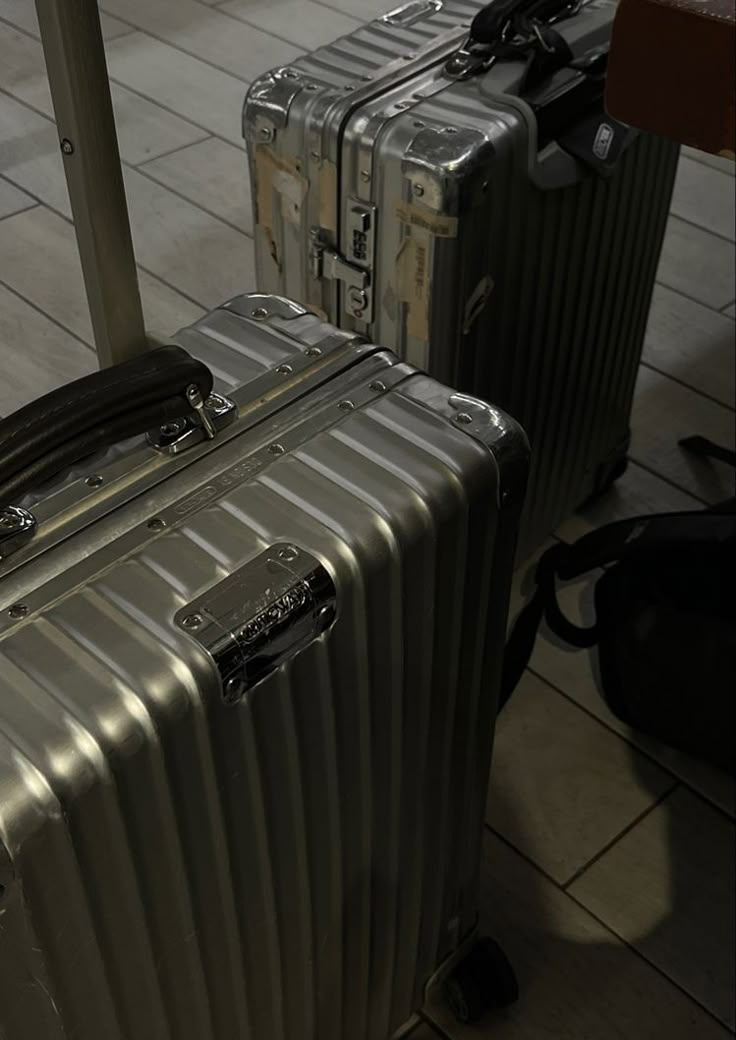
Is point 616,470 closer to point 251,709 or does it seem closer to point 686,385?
point 686,385

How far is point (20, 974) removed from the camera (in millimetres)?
516

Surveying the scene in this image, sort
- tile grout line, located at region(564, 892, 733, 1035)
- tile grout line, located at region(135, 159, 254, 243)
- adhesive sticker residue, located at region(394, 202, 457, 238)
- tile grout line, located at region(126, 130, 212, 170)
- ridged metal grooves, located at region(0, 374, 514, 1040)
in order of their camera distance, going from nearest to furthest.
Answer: ridged metal grooves, located at region(0, 374, 514, 1040) → adhesive sticker residue, located at region(394, 202, 457, 238) → tile grout line, located at region(564, 892, 733, 1035) → tile grout line, located at region(135, 159, 254, 243) → tile grout line, located at region(126, 130, 212, 170)

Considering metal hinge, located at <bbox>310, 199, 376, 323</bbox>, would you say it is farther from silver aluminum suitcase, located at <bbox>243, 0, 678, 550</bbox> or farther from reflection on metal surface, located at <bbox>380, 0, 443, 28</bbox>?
reflection on metal surface, located at <bbox>380, 0, 443, 28</bbox>

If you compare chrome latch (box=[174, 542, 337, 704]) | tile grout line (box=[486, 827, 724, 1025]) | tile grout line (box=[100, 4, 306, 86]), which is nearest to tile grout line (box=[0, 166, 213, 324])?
tile grout line (box=[100, 4, 306, 86])

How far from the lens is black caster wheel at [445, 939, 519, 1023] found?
3.27 ft

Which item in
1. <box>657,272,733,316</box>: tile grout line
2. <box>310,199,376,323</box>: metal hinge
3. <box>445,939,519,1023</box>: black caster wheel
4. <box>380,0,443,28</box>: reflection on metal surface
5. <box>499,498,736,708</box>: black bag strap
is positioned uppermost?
<box>380,0,443,28</box>: reflection on metal surface

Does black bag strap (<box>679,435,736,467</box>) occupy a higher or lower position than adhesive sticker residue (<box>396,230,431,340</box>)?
lower

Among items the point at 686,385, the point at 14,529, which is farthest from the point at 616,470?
the point at 14,529

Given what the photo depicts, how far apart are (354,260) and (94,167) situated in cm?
30

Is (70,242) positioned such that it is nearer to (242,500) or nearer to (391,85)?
(391,85)

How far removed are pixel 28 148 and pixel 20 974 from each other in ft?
5.57

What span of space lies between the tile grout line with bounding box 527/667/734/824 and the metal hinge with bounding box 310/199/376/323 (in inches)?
18.9

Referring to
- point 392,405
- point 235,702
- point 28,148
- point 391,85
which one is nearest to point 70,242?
point 28,148

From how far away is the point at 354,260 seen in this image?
1024mm
